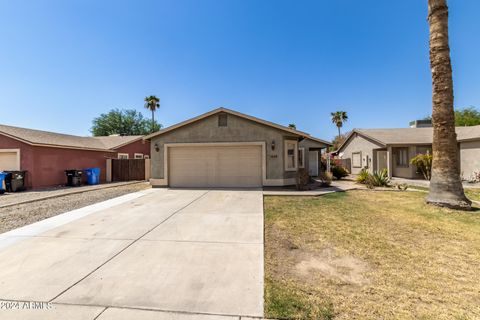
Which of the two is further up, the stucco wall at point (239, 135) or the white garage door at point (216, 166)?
the stucco wall at point (239, 135)

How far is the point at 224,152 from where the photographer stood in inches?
489

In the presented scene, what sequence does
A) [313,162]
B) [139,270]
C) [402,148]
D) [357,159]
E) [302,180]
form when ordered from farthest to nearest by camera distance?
[357,159]
[313,162]
[402,148]
[302,180]
[139,270]

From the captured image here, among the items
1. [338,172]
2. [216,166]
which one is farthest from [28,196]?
[338,172]

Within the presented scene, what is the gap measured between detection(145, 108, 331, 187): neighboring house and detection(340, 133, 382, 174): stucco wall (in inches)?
414

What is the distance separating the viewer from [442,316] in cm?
239

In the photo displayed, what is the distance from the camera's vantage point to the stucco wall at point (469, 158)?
590 inches

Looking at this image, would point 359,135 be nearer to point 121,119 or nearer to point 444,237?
point 444,237

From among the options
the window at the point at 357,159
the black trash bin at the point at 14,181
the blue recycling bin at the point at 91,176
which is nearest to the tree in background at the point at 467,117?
the window at the point at 357,159

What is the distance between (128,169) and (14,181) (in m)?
7.08

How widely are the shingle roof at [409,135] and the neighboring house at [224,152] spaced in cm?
1001

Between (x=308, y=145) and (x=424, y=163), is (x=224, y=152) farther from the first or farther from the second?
(x=424, y=163)

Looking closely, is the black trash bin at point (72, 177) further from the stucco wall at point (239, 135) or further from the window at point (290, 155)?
the window at point (290, 155)

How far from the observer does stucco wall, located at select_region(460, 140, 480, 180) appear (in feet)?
49.2

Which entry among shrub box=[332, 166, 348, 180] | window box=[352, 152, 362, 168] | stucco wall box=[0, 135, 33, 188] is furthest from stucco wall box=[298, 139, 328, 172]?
stucco wall box=[0, 135, 33, 188]
